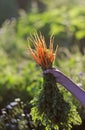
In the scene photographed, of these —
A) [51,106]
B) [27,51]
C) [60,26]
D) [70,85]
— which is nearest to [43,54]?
[70,85]

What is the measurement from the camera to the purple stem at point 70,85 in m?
3.48

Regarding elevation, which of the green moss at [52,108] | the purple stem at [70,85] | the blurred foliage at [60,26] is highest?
the purple stem at [70,85]

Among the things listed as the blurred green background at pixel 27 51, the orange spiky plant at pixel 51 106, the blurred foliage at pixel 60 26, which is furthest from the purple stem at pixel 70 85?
the blurred foliage at pixel 60 26

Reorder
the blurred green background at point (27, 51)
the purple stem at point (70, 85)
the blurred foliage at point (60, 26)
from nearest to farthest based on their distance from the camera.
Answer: the purple stem at point (70, 85) → the blurred green background at point (27, 51) → the blurred foliage at point (60, 26)

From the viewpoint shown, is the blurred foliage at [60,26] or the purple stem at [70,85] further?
the blurred foliage at [60,26]

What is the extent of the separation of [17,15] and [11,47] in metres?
4.88

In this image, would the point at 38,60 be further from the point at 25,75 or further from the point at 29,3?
the point at 29,3

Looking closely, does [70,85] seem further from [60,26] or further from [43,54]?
[60,26]

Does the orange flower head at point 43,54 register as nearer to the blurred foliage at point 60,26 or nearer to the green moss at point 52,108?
the green moss at point 52,108

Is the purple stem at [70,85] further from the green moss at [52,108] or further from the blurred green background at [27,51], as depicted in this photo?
the blurred green background at [27,51]

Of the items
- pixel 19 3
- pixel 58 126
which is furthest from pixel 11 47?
pixel 19 3

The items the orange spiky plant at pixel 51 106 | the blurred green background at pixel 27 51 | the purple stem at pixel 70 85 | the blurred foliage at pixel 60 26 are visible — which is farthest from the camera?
the blurred foliage at pixel 60 26

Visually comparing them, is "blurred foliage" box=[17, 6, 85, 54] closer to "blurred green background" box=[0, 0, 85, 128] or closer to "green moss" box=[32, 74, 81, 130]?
"blurred green background" box=[0, 0, 85, 128]

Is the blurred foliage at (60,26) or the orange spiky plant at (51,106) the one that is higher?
the orange spiky plant at (51,106)
